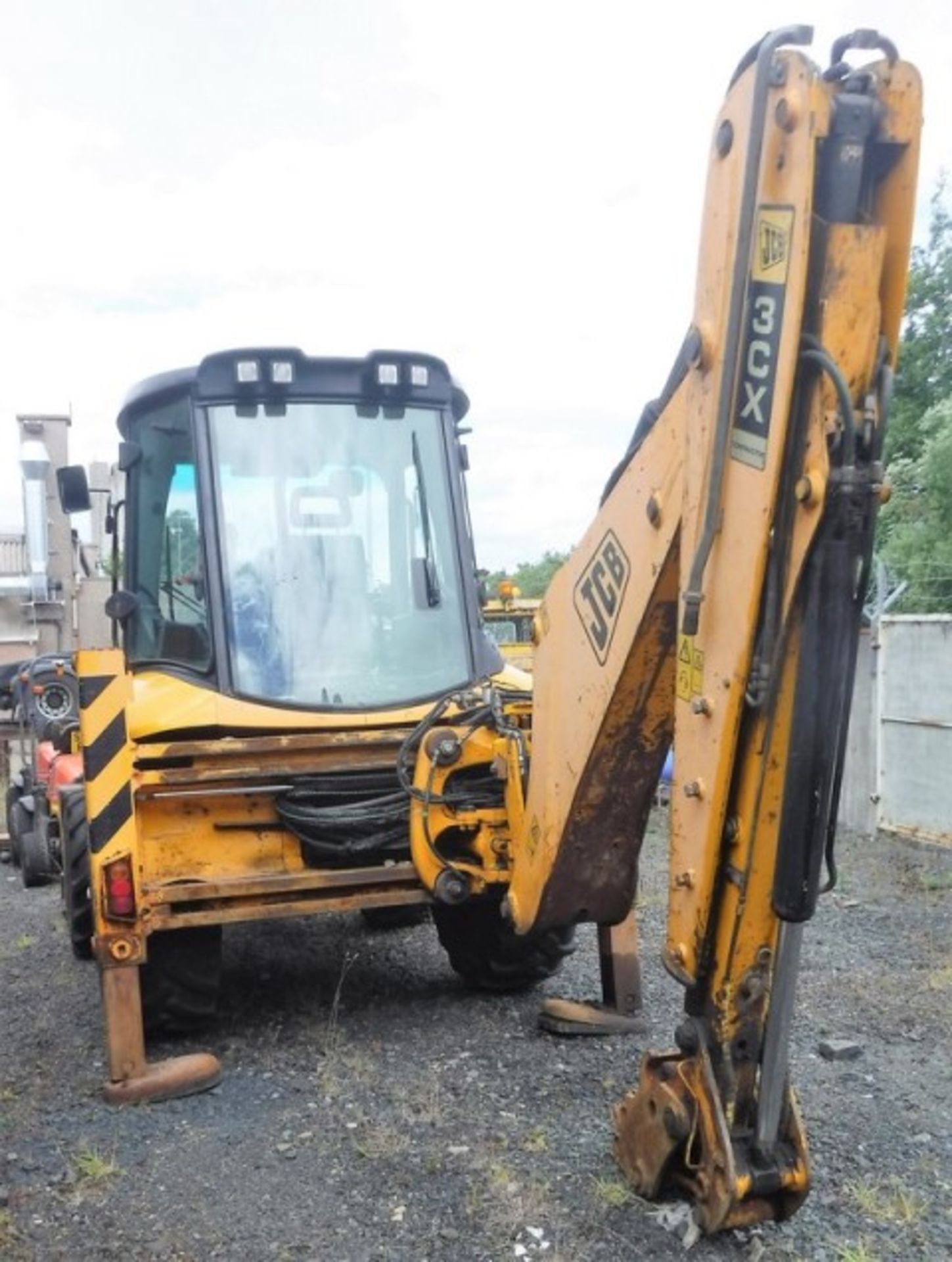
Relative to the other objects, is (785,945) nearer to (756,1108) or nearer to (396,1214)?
(756,1108)

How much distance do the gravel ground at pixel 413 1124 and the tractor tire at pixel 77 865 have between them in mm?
456

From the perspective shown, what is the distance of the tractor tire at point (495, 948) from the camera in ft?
15.1

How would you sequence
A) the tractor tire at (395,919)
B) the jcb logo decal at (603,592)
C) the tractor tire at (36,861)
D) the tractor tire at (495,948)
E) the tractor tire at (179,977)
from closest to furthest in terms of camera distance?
the jcb logo decal at (603,592), the tractor tire at (179,977), the tractor tire at (495,948), the tractor tire at (395,919), the tractor tire at (36,861)

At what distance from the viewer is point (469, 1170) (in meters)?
3.27

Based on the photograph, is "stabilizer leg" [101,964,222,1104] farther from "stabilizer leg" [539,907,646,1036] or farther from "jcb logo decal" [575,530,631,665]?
"jcb logo decal" [575,530,631,665]

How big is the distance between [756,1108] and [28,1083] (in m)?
2.63

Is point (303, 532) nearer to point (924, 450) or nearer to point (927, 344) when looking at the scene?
point (924, 450)

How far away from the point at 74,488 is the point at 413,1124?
289 cm

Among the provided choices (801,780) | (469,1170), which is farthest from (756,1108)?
(469,1170)

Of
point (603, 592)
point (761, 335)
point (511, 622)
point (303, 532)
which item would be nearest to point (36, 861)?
point (303, 532)

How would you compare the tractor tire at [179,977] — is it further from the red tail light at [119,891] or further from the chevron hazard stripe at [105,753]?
the chevron hazard stripe at [105,753]

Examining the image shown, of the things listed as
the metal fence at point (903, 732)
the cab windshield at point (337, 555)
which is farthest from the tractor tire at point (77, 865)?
the metal fence at point (903, 732)

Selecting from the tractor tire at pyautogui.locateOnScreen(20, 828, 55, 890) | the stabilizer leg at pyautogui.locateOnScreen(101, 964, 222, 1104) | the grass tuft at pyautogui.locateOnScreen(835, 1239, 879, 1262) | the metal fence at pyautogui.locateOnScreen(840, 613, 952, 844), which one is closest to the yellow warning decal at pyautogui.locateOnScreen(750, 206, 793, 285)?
the grass tuft at pyautogui.locateOnScreen(835, 1239, 879, 1262)

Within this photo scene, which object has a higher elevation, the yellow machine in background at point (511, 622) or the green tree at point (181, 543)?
the green tree at point (181, 543)
